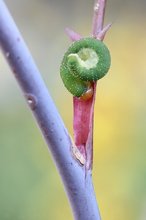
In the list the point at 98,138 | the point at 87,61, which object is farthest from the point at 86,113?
the point at 98,138

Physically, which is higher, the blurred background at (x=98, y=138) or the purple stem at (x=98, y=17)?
the purple stem at (x=98, y=17)

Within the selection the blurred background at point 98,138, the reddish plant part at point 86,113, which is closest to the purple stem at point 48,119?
the reddish plant part at point 86,113

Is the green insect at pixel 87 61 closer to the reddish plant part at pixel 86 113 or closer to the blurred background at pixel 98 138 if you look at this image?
the reddish plant part at pixel 86 113

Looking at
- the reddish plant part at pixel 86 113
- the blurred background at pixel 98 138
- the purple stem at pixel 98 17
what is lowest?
the blurred background at pixel 98 138

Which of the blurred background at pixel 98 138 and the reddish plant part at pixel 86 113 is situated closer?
the reddish plant part at pixel 86 113

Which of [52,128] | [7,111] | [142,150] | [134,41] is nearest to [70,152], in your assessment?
[52,128]

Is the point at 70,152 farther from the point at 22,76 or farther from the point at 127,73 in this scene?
the point at 127,73

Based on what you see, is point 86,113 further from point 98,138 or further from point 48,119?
point 98,138
